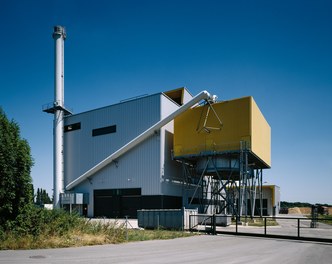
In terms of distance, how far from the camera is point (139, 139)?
41.4 metres

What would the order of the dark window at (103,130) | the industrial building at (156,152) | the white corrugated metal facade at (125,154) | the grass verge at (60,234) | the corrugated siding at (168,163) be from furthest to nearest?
1. the dark window at (103,130)
2. the white corrugated metal facade at (125,154)
3. the corrugated siding at (168,163)
4. the industrial building at (156,152)
5. the grass verge at (60,234)

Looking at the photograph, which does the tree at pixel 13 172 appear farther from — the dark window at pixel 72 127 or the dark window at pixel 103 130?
the dark window at pixel 72 127

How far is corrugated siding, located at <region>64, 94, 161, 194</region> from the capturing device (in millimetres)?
41094

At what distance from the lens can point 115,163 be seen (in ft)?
145

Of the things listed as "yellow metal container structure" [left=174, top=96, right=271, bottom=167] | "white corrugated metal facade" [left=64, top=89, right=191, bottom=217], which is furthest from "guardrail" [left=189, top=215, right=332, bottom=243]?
"white corrugated metal facade" [left=64, top=89, right=191, bottom=217]

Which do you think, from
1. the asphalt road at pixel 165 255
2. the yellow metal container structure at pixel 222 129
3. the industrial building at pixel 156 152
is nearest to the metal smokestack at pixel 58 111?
the industrial building at pixel 156 152

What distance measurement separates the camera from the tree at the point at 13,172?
15094 millimetres

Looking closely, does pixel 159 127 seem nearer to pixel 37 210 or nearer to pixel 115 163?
pixel 115 163

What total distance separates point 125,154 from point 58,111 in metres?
Answer: 15.2

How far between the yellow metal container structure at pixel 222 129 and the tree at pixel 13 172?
25.1 metres

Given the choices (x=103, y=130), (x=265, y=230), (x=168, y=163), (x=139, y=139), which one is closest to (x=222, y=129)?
(x=168, y=163)

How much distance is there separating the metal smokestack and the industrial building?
0.50 ft

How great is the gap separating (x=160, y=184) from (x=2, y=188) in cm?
2590

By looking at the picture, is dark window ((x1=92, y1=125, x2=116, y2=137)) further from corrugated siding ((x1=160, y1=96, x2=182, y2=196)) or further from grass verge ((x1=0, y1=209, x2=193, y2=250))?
grass verge ((x1=0, y1=209, x2=193, y2=250))
